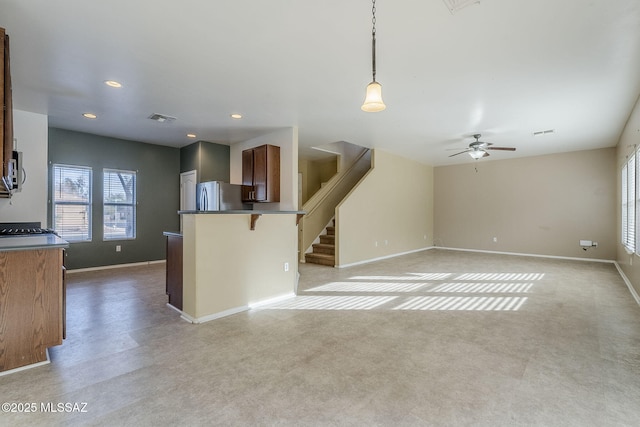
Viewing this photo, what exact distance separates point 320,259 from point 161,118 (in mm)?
4144

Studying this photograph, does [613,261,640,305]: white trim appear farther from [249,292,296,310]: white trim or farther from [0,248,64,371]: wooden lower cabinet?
[0,248,64,371]: wooden lower cabinet

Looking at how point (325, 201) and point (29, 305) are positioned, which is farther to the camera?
point (325, 201)

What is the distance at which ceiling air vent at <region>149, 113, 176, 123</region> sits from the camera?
4453 mm

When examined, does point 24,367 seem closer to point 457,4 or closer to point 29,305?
point 29,305

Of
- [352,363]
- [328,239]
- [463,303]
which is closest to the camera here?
[352,363]

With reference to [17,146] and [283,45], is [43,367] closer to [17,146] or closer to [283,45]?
[283,45]

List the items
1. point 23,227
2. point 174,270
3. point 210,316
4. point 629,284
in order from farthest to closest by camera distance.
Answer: point 629,284, point 23,227, point 174,270, point 210,316

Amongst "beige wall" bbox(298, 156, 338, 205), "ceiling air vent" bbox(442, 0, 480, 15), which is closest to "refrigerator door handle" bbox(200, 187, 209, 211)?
"beige wall" bbox(298, 156, 338, 205)

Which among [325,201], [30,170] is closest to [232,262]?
[30,170]

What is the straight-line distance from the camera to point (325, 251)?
7.09 meters

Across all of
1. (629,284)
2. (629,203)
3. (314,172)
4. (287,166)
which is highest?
(314,172)

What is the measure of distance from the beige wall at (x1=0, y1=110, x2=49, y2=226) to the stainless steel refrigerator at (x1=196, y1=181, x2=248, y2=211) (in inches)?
86.3

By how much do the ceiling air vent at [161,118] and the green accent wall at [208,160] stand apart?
156 centimetres

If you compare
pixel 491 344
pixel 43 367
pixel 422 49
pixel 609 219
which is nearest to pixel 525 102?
pixel 422 49
